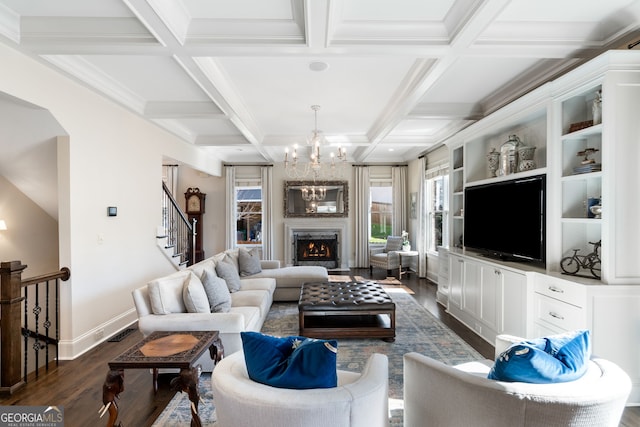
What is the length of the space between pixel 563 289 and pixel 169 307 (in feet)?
11.1

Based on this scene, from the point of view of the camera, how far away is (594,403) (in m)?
1.22

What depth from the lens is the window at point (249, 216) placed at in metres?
8.43

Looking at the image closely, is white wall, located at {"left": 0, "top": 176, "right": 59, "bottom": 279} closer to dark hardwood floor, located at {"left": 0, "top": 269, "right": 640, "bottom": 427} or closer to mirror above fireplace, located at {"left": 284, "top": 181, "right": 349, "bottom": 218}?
dark hardwood floor, located at {"left": 0, "top": 269, "right": 640, "bottom": 427}

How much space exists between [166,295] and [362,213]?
6058mm

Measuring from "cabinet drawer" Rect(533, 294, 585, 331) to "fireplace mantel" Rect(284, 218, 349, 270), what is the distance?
539 cm

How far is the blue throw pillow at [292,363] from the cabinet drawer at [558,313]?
222 centimetres

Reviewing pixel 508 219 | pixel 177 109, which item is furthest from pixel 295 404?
pixel 177 109

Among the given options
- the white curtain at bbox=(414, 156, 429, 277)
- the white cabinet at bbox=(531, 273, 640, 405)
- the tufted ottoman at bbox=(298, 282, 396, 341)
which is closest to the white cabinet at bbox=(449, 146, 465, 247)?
the tufted ottoman at bbox=(298, 282, 396, 341)

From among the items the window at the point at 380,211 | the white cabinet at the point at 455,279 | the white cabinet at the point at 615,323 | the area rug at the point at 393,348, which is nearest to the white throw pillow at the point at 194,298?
the area rug at the point at 393,348

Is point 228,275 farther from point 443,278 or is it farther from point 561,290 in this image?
point 561,290

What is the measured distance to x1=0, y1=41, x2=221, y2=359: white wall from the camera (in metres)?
3.04

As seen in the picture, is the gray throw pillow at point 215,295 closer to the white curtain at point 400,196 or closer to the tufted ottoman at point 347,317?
the tufted ottoman at point 347,317

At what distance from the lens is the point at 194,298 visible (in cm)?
287

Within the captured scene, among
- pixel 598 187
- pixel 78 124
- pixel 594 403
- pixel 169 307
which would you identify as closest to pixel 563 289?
pixel 598 187
